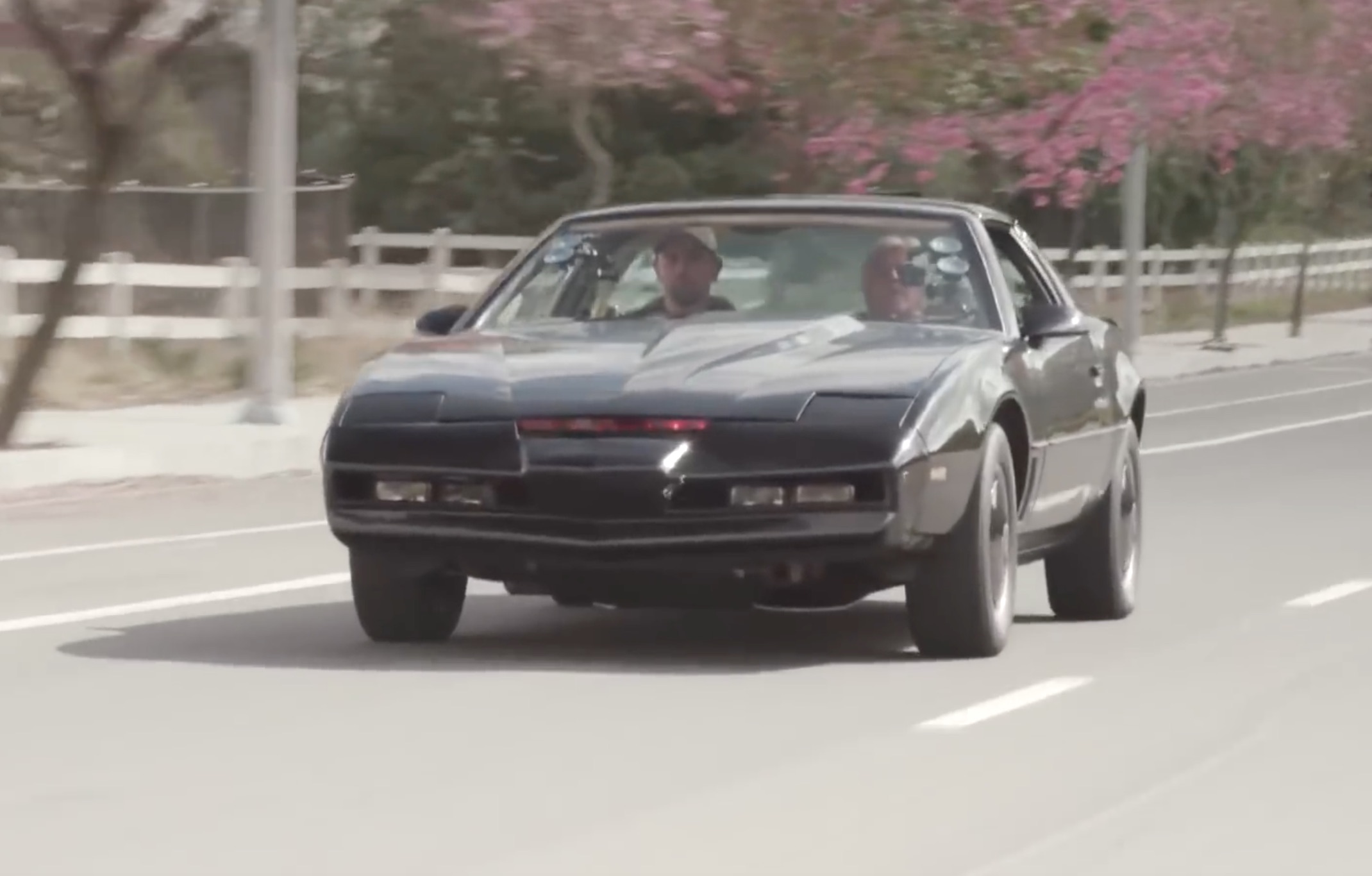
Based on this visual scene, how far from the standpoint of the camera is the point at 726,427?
30.5ft

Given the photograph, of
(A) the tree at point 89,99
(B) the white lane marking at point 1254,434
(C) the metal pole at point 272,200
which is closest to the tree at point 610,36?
(C) the metal pole at point 272,200

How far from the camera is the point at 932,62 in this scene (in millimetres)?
28969

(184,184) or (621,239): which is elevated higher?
(621,239)

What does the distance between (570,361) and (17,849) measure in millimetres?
3434

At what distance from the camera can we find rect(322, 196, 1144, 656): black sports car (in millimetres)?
9328

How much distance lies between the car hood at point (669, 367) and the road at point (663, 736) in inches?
30.8

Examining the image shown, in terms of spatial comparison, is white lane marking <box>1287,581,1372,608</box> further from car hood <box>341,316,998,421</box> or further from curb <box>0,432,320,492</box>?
curb <box>0,432,320,492</box>

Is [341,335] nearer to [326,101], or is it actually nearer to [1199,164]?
[326,101]

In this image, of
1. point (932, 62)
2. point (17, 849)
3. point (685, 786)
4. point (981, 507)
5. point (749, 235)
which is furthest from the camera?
point (932, 62)

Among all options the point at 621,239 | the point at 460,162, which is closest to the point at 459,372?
the point at 621,239

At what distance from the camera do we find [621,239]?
10867 millimetres

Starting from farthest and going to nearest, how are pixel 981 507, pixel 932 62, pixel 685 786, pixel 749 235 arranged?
1. pixel 932 62
2. pixel 749 235
3. pixel 981 507
4. pixel 685 786

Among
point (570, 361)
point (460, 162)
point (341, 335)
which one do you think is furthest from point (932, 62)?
point (570, 361)

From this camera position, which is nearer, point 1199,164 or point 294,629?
point 294,629
